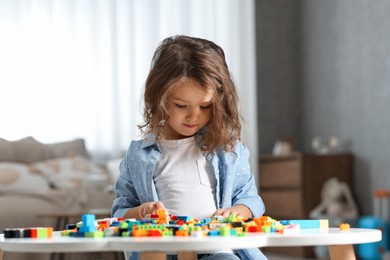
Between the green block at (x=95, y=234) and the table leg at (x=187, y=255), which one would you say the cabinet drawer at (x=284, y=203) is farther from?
the green block at (x=95, y=234)

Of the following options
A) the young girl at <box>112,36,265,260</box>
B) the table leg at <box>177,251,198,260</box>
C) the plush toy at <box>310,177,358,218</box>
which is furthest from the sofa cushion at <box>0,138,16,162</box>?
the plush toy at <box>310,177,358,218</box>

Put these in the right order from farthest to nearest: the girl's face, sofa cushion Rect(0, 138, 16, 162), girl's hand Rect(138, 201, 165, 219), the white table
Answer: sofa cushion Rect(0, 138, 16, 162) < the girl's face < girl's hand Rect(138, 201, 165, 219) < the white table

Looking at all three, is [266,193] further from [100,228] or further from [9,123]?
[100,228]

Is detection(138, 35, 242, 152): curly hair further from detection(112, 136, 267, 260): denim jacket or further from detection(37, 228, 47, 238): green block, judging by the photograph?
detection(37, 228, 47, 238): green block

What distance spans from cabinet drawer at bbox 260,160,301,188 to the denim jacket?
3064 millimetres

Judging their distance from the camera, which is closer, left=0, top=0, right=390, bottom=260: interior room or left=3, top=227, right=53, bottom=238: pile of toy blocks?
left=3, top=227, right=53, bottom=238: pile of toy blocks

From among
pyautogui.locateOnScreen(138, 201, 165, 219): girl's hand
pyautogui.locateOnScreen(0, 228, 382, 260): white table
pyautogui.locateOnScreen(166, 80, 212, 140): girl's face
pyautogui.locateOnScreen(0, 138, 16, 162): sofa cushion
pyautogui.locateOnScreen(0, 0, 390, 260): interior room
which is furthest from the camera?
pyautogui.locateOnScreen(0, 0, 390, 260): interior room

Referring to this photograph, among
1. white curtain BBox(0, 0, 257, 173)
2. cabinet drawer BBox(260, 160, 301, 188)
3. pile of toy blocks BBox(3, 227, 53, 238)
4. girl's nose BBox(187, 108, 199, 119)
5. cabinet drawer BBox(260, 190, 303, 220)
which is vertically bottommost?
cabinet drawer BBox(260, 190, 303, 220)

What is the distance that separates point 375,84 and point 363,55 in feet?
0.78

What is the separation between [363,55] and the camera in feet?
15.6

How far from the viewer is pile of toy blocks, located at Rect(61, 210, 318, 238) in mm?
1218

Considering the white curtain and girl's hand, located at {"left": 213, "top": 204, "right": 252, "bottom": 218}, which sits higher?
the white curtain

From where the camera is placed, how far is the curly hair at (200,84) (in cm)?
162

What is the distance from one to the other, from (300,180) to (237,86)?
1377mm
